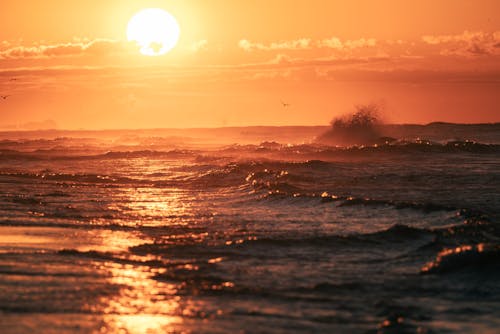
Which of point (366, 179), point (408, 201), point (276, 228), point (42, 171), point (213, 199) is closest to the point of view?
point (276, 228)

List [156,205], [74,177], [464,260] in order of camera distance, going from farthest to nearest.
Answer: [74,177], [156,205], [464,260]

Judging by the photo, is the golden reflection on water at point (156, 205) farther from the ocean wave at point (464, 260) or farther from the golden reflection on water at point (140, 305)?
the ocean wave at point (464, 260)

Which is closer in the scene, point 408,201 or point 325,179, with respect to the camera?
point 408,201

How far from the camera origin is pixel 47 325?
554 inches

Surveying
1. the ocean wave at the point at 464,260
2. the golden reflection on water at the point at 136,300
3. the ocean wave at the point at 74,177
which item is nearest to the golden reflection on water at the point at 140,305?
the golden reflection on water at the point at 136,300

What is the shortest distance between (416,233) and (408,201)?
30.7 ft

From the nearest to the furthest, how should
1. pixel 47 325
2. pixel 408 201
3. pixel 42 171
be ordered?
pixel 47 325, pixel 408 201, pixel 42 171

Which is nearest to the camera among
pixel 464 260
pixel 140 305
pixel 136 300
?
pixel 140 305

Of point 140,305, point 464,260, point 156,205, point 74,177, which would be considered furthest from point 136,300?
point 74,177

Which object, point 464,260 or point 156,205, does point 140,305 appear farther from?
point 156,205

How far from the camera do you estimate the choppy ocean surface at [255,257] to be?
14719 mm

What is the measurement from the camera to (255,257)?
20.7m

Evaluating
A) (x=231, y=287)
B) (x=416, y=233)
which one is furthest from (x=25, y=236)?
(x=416, y=233)

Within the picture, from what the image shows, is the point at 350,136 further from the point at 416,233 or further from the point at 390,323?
the point at 390,323
